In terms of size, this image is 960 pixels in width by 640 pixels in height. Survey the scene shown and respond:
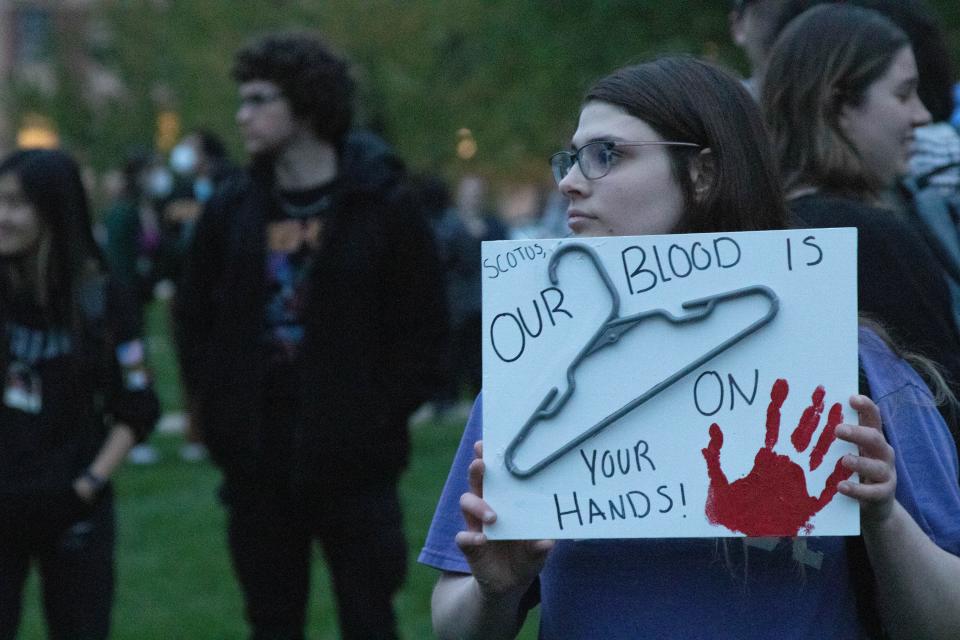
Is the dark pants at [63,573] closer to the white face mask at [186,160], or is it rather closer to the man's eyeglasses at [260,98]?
the man's eyeglasses at [260,98]

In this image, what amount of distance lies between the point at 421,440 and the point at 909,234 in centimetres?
843

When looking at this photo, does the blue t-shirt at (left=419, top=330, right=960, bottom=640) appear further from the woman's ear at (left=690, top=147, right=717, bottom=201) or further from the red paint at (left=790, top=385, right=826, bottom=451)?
the woman's ear at (left=690, top=147, right=717, bottom=201)

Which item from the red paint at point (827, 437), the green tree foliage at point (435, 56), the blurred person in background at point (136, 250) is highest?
the green tree foliage at point (435, 56)

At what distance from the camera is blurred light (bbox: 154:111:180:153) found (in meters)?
36.6

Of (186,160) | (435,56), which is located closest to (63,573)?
(186,160)

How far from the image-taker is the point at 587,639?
6.84ft

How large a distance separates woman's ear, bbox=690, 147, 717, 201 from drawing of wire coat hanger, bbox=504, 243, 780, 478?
26 cm

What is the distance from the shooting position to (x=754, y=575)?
2049 mm

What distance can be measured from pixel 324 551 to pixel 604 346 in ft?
9.15

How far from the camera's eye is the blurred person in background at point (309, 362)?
4418 millimetres

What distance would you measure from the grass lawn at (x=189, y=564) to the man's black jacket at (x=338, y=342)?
1.37 metres

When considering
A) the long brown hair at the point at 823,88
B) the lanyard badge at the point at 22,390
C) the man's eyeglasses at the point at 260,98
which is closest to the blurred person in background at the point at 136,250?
the man's eyeglasses at the point at 260,98

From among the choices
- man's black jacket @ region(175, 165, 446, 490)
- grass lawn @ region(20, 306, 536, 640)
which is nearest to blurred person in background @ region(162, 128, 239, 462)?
grass lawn @ region(20, 306, 536, 640)

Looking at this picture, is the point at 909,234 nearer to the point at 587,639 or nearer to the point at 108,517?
the point at 587,639
